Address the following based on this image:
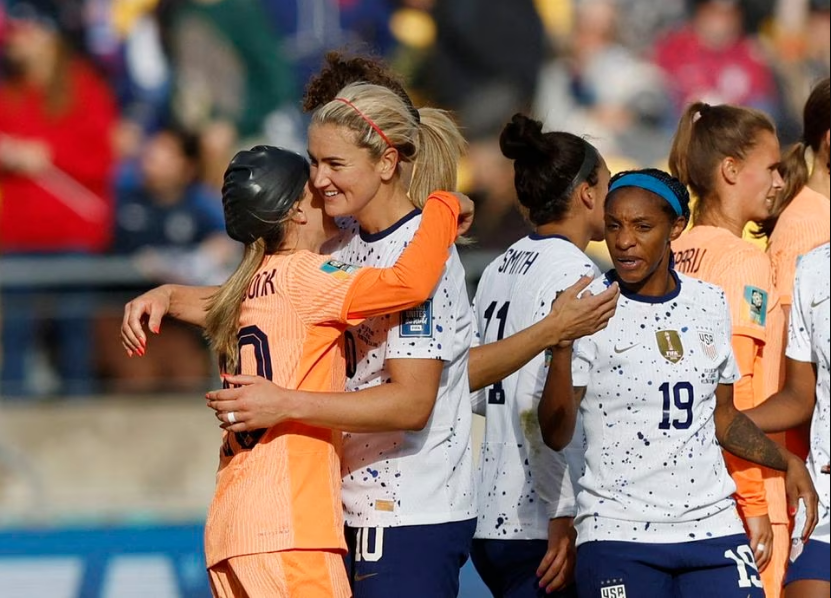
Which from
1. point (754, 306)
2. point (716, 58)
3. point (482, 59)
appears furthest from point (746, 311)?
point (716, 58)

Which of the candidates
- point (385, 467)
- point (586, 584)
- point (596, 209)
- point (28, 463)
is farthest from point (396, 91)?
point (28, 463)

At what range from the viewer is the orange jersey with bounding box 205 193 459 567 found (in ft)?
11.4

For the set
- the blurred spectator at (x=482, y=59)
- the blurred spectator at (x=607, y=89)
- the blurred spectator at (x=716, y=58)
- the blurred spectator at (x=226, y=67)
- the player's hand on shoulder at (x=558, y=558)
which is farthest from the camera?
the blurred spectator at (x=716, y=58)

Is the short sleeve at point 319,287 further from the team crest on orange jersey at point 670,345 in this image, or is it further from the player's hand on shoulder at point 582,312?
the team crest on orange jersey at point 670,345

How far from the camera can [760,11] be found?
11531 mm

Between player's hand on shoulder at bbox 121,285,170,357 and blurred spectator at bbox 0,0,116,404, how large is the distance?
6.22 meters

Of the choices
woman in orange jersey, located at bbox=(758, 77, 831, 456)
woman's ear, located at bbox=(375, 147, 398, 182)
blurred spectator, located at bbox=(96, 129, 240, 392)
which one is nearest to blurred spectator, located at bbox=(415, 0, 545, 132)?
blurred spectator, located at bbox=(96, 129, 240, 392)

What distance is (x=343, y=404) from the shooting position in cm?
348

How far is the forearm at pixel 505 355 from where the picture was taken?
3657 mm

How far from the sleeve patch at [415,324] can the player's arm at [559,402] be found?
359 mm

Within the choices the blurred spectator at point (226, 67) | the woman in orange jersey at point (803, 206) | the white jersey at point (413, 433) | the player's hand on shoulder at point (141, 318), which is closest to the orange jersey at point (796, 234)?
the woman in orange jersey at point (803, 206)

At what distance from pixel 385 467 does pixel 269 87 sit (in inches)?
297

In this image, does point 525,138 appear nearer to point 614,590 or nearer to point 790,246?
point 790,246

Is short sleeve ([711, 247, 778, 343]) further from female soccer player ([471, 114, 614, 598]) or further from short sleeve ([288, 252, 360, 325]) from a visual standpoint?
short sleeve ([288, 252, 360, 325])
